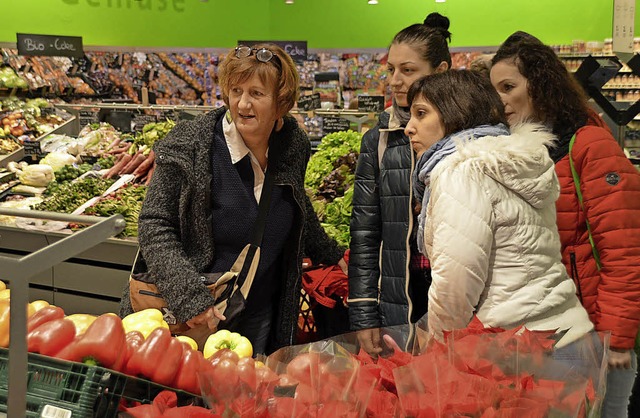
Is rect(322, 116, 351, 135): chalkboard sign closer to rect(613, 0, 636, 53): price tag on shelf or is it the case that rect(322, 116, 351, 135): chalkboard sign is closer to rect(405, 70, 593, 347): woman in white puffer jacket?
rect(613, 0, 636, 53): price tag on shelf

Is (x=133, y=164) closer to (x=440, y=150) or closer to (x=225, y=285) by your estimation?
(x=225, y=285)

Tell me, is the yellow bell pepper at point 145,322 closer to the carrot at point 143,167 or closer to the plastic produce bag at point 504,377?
the plastic produce bag at point 504,377

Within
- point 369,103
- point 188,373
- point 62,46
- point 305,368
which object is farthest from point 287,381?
point 62,46

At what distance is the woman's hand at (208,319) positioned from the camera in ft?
8.30

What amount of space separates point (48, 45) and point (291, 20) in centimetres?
614

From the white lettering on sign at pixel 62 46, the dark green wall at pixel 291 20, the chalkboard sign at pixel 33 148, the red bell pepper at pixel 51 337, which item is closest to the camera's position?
the red bell pepper at pixel 51 337


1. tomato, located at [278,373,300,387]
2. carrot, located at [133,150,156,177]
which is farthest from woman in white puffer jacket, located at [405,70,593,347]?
carrot, located at [133,150,156,177]

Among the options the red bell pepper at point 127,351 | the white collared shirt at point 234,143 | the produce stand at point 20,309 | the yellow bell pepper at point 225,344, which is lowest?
the yellow bell pepper at point 225,344

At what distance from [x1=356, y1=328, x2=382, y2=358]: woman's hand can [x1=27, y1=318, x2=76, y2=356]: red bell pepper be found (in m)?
0.71

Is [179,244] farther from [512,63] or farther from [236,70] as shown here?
[512,63]

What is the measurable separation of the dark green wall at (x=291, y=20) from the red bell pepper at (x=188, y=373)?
30.8 feet

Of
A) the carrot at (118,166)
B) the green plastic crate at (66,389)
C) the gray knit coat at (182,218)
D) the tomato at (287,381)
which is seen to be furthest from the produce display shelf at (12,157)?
the tomato at (287,381)

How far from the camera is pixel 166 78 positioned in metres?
9.72

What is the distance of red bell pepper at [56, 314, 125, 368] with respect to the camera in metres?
1.48
